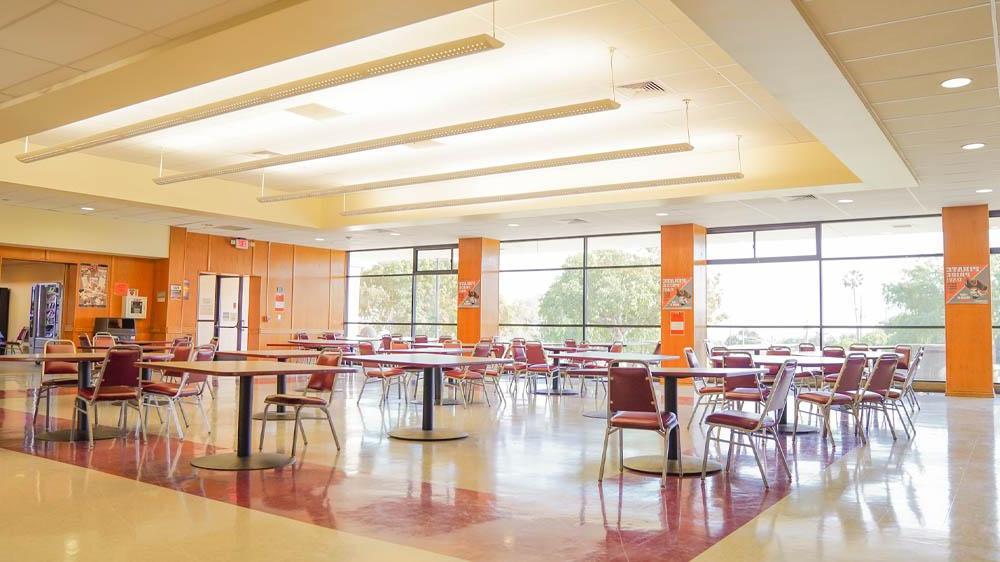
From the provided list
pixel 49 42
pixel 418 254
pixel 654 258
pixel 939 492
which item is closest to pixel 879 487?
pixel 939 492

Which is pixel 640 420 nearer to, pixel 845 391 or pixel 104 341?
pixel 845 391

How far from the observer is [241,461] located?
5605mm

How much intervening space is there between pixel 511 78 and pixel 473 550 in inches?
190

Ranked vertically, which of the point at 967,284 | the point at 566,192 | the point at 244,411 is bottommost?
the point at 244,411

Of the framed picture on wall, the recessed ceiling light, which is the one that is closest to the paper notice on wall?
the recessed ceiling light

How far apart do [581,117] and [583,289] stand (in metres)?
7.72

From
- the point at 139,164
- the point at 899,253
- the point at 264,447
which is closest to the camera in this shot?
the point at 264,447

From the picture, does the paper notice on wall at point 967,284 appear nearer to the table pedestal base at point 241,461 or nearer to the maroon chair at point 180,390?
the table pedestal base at point 241,461

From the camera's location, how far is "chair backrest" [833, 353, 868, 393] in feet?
21.7

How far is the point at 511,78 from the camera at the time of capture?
7.11 metres

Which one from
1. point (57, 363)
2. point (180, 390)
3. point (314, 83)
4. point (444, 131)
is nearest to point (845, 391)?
point (444, 131)

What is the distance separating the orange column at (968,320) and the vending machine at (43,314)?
16.8 meters

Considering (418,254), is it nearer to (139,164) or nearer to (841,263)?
(139,164)

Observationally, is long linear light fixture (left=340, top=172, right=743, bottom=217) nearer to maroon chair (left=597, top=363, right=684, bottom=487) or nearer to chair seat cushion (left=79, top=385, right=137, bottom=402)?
maroon chair (left=597, top=363, right=684, bottom=487)
